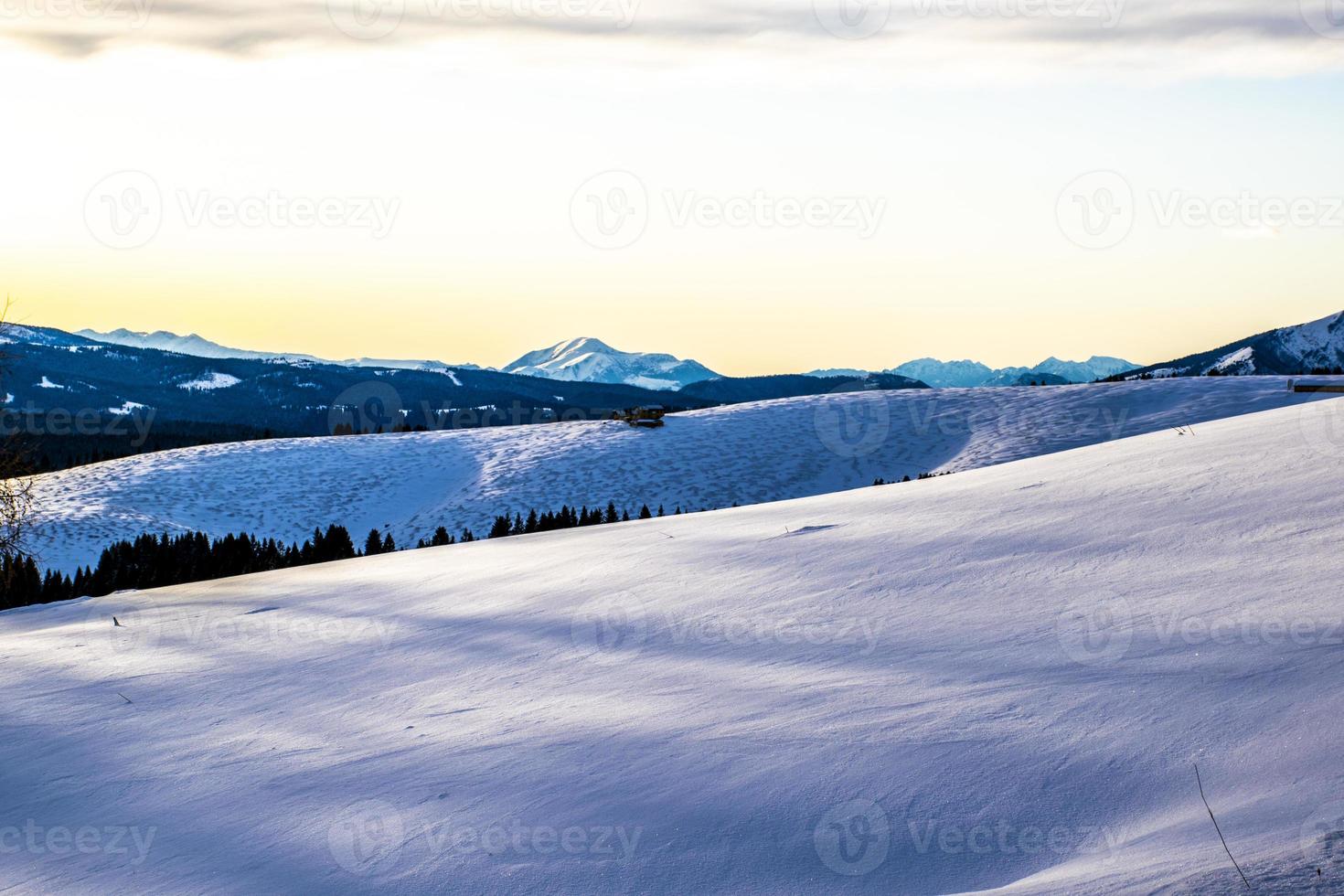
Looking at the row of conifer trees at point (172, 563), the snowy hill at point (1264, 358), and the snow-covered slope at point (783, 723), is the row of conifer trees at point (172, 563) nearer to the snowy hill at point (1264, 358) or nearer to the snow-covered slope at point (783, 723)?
the snow-covered slope at point (783, 723)

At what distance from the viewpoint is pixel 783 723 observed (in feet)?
15.1

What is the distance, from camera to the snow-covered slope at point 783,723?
3533mm

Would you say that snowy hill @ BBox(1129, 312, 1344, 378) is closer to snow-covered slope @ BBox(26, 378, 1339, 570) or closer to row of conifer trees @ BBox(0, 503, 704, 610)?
snow-covered slope @ BBox(26, 378, 1339, 570)

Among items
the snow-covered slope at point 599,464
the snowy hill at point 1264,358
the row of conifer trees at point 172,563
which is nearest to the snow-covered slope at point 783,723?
the row of conifer trees at point 172,563

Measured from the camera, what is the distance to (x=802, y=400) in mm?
36281

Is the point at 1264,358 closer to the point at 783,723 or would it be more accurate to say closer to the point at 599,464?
the point at 599,464

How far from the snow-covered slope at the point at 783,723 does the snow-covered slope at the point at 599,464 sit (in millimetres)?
18846

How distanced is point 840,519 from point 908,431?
21.9 m

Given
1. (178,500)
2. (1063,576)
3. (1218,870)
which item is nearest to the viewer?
(1218,870)

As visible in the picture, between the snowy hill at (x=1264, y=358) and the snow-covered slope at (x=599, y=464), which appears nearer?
the snow-covered slope at (x=599, y=464)

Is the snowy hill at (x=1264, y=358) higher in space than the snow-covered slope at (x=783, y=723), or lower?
higher

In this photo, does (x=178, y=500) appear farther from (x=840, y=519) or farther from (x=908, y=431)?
(x=840, y=519)

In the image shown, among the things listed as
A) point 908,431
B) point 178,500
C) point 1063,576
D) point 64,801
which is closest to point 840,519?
point 1063,576

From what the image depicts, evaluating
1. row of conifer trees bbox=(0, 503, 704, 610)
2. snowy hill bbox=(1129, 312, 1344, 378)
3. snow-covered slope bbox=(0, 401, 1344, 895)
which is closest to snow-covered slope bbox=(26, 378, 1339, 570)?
row of conifer trees bbox=(0, 503, 704, 610)
